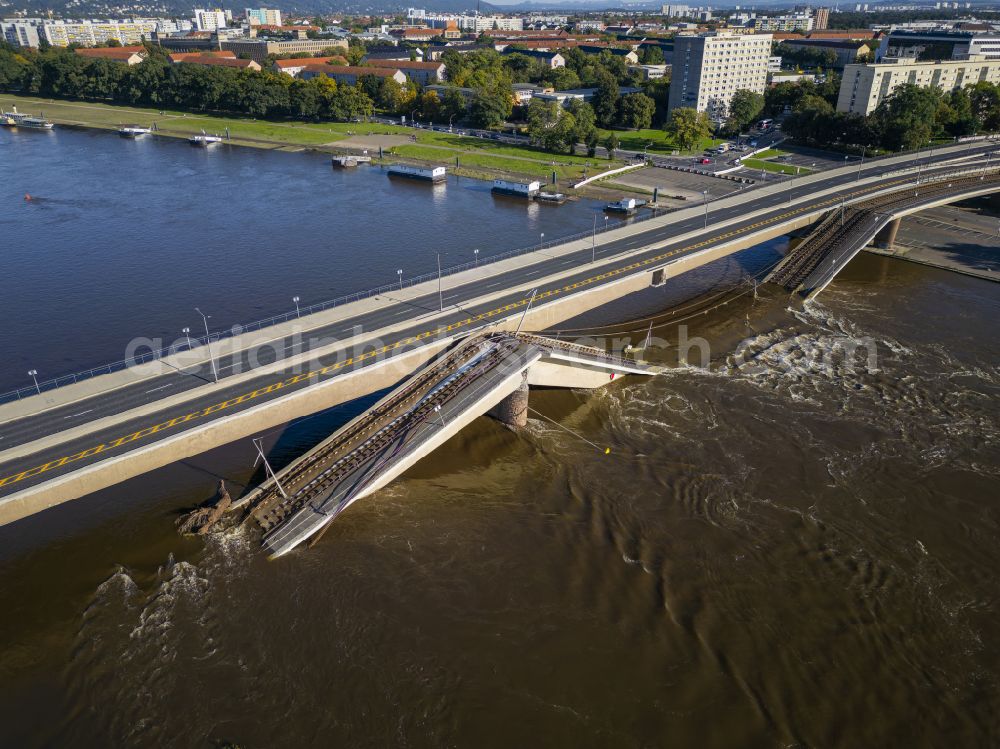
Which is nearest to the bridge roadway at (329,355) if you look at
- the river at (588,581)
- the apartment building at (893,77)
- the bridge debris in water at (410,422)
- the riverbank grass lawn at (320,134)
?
the bridge debris in water at (410,422)

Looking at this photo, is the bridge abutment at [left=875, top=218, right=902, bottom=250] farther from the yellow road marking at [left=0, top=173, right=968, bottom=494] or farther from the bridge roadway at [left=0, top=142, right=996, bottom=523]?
the yellow road marking at [left=0, top=173, right=968, bottom=494]

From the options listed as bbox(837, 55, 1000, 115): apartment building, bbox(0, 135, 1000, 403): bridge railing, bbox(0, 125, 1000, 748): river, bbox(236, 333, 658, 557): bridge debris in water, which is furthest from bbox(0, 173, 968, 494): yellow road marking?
bbox(837, 55, 1000, 115): apartment building

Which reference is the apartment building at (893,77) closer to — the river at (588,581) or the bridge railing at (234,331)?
the bridge railing at (234,331)

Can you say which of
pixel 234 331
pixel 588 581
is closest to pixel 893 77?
pixel 234 331

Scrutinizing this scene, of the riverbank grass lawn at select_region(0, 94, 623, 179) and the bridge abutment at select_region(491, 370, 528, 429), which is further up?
the riverbank grass lawn at select_region(0, 94, 623, 179)

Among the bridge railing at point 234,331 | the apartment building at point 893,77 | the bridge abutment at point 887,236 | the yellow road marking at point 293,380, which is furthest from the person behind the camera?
the apartment building at point 893,77

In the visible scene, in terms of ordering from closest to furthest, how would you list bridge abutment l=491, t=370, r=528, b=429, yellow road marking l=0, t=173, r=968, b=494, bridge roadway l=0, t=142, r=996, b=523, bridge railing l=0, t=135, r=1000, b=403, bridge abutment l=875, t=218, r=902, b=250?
yellow road marking l=0, t=173, r=968, b=494 < bridge roadway l=0, t=142, r=996, b=523 < bridge railing l=0, t=135, r=1000, b=403 < bridge abutment l=491, t=370, r=528, b=429 < bridge abutment l=875, t=218, r=902, b=250

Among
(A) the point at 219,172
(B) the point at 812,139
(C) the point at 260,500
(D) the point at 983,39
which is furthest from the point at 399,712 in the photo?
(D) the point at 983,39
